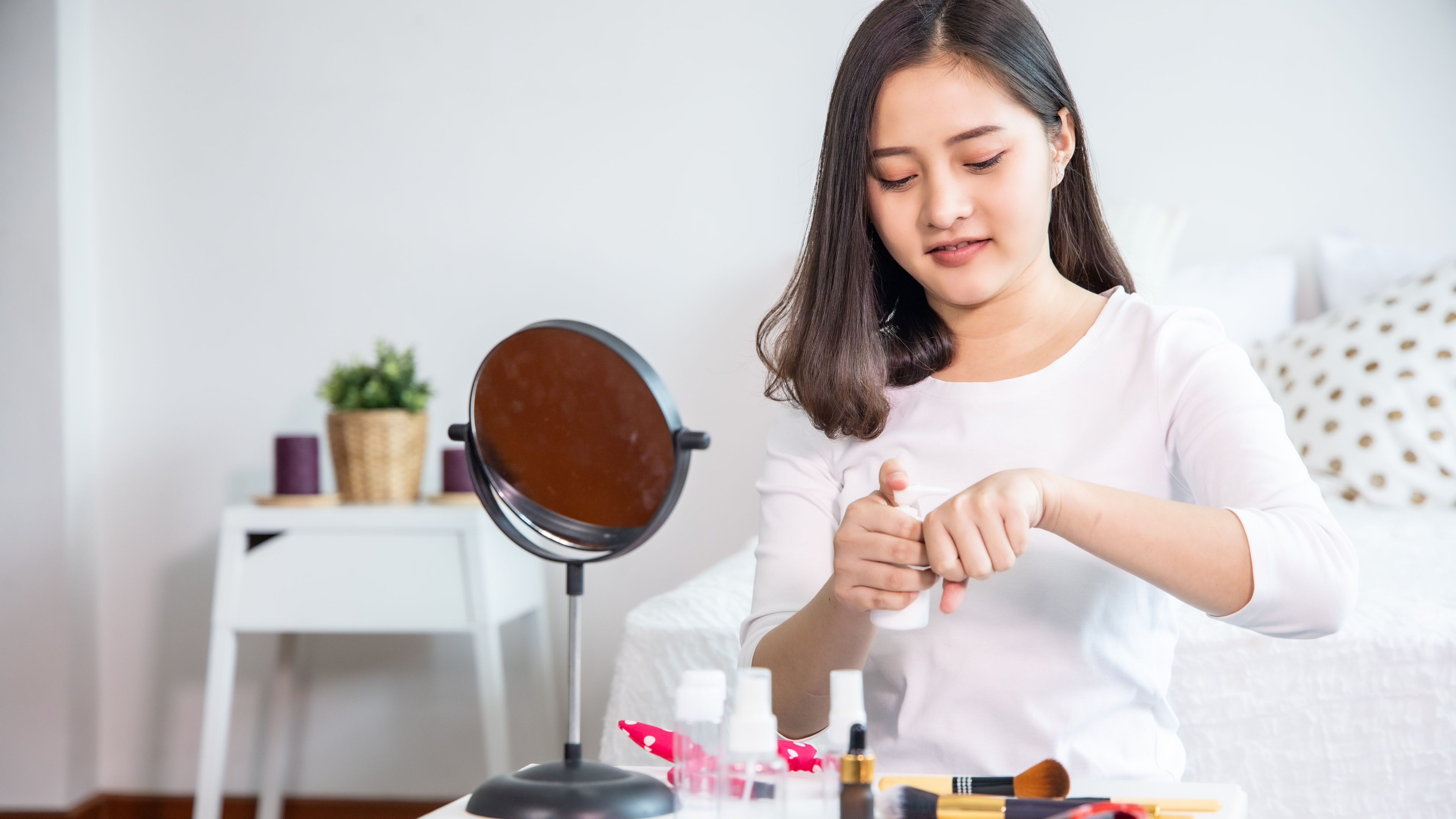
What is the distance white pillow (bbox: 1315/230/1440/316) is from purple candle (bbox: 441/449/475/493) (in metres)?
1.45

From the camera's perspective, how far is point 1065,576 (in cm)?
85

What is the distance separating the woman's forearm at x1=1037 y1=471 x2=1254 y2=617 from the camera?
686 mm

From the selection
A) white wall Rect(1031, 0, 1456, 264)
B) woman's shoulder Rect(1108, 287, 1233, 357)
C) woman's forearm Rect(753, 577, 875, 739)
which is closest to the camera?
woman's forearm Rect(753, 577, 875, 739)

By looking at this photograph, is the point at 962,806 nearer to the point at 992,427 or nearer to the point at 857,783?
the point at 857,783

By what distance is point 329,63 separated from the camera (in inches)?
87.5

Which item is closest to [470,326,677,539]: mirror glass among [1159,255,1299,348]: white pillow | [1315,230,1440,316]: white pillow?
[1159,255,1299,348]: white pillow

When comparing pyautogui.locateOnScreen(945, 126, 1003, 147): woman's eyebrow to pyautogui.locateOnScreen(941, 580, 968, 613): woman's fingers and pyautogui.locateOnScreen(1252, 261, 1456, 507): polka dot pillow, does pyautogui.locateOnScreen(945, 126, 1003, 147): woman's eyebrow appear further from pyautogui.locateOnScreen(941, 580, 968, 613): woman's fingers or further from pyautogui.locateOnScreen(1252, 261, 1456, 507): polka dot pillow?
pyautogui.locateOnScreen(1252, 261, 1456, 507): polka dot pillow

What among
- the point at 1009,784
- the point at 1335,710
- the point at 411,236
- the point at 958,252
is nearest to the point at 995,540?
the point at 1009,784

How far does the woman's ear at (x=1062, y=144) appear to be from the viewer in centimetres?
95

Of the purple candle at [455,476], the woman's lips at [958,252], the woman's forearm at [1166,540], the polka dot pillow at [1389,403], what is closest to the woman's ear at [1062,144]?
the woman's lips at [958,252]

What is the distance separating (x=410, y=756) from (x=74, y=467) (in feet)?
2.73

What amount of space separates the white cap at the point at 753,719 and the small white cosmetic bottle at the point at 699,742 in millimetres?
19

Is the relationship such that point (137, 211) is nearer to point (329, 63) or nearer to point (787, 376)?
point (329, 63)

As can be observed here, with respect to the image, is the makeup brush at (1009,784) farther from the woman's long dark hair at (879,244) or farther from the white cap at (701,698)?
the woman's long dark hair at (879,244)
